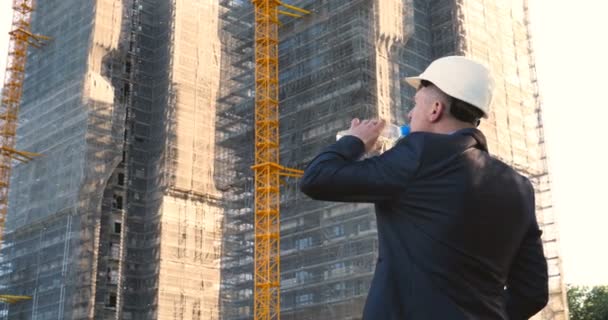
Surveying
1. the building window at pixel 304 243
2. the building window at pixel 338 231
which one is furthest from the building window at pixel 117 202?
the building window at pixel 338 231

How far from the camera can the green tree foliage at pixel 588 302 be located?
152ft

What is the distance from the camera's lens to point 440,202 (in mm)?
1956

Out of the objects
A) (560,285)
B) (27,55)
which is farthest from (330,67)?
(27,55)

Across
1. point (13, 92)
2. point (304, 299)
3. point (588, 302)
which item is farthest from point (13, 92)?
point (588, 302)

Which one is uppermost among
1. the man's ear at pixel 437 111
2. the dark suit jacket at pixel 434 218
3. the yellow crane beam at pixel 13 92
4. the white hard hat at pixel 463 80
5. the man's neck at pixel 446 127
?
the yellow crane beam at pixel 13 92

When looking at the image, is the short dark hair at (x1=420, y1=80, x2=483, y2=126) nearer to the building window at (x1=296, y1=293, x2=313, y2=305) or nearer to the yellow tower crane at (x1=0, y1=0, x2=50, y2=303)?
the building window at (x1=296, y1=293, x2=313, y2=305)

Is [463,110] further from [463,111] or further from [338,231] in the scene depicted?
[338,231]

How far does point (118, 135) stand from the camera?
152ft

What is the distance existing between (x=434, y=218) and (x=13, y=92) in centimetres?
4965

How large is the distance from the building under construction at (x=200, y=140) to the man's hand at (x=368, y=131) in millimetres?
29213

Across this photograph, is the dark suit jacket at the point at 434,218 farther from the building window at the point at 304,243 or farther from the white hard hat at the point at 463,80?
the building window at the point at 304,243

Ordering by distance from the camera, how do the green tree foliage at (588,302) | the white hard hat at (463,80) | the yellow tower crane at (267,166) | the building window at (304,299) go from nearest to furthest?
the white hard hat at (463,80), the building window at (304,299), the yellow tower crane at (267,166), the green tree foliage at (588,302)

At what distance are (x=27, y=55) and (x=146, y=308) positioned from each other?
17527 mm

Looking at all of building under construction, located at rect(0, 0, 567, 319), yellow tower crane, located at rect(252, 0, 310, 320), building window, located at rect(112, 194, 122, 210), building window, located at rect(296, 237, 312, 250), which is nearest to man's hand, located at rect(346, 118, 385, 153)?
building under construction, located at rect(0, 0, 567, 319)
